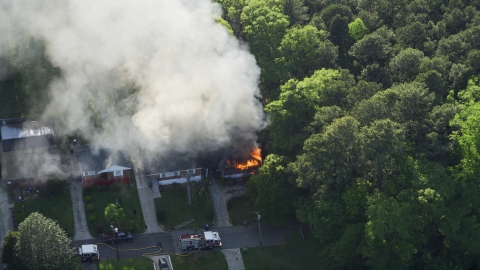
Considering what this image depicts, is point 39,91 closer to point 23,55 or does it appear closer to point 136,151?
point 23,55

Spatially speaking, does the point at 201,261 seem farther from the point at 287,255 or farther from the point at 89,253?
the point at 89,253

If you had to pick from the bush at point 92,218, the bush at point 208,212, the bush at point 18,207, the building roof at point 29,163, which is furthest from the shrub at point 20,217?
the bush at point 208,212

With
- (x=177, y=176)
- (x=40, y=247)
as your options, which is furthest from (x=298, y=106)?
(x=40, y=247)

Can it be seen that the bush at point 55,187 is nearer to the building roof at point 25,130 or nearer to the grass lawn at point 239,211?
the building roof at point 25,130

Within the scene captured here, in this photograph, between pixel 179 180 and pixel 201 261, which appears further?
pixel 179 180

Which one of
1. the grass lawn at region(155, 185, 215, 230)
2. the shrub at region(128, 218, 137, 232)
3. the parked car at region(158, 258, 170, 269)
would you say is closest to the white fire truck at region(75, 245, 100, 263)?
the shrub at region(128, 218, 137, 232)

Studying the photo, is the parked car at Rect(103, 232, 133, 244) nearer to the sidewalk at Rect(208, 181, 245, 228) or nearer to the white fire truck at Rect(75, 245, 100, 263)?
the white fire truck at Rect(75, 245, 100, 263)

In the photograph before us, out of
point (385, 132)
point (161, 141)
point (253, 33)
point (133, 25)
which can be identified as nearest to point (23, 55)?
point (133, 25)
